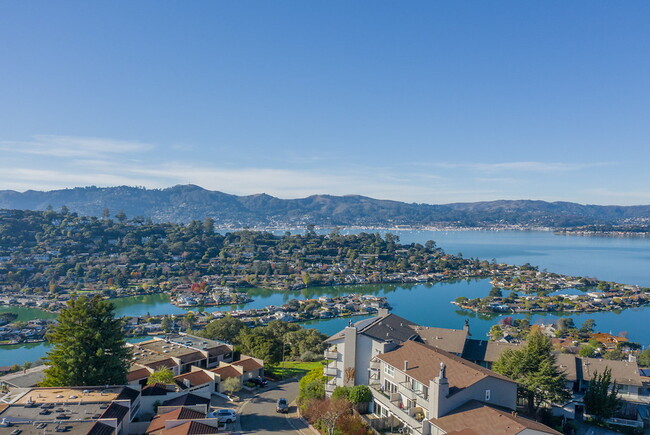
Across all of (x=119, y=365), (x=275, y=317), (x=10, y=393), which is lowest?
(x=275, y=317)

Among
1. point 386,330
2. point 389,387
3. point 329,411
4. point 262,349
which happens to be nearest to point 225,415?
point 329,411

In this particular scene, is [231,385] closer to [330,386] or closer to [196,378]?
[196,378]

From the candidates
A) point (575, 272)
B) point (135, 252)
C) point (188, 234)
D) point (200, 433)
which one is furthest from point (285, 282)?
point (200, 433)

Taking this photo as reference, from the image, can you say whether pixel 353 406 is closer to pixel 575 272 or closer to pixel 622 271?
pixel 575 272

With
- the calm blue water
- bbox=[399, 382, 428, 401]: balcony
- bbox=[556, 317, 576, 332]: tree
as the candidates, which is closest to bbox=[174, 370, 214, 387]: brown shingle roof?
bbox=[399, 382, 428, 401]: balcony

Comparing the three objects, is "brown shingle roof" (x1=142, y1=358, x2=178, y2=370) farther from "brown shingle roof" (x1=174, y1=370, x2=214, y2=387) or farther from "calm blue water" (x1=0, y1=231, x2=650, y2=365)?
"calm blue water" (x1=0, y1=231, x2=650, y2=365)

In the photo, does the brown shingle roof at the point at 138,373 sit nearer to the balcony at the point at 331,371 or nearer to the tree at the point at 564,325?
the balcony at the point at 331,371
